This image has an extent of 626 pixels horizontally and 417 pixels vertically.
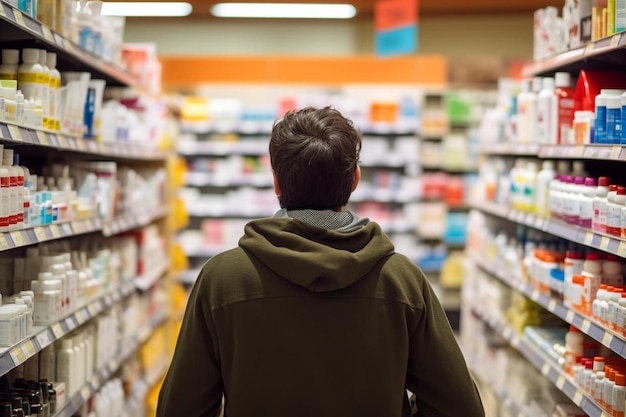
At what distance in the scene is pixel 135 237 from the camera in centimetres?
576

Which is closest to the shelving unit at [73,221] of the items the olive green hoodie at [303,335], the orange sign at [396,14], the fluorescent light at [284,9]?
the olive green hoodie at [303,335]

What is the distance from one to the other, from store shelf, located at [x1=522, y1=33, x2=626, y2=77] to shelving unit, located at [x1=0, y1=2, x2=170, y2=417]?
7.11 feet

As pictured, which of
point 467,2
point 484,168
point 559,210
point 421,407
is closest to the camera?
point 421,407

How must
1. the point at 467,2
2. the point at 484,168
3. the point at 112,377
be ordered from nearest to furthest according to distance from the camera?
the point at 112,377 < the point at 484,168 < the point at 467,2

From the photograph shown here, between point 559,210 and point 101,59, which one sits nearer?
point 559,210

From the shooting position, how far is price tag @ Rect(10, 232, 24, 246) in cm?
286

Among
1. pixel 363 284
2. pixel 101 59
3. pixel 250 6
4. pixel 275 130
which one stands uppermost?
pixel 250 6

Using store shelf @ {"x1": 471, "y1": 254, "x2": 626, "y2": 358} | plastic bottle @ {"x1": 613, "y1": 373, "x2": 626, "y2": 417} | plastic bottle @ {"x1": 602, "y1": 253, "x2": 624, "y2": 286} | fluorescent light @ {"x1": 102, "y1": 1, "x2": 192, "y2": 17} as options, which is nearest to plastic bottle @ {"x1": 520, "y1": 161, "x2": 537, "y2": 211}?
store shelf @ {"x1": 471, "y1": 254, "x2": 626, "y2": 358}

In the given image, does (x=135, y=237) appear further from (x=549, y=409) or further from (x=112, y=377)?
(x=549, y=409)

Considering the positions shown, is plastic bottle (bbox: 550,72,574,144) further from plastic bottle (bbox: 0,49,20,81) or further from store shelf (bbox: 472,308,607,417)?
plastic bottle (bbox: 0,49,20,81)

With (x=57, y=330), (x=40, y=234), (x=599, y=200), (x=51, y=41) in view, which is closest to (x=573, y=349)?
(x=599, y=200)

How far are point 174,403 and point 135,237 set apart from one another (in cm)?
368

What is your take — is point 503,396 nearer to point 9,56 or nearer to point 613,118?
point 613,118

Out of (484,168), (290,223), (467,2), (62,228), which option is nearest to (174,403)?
(290,223)
